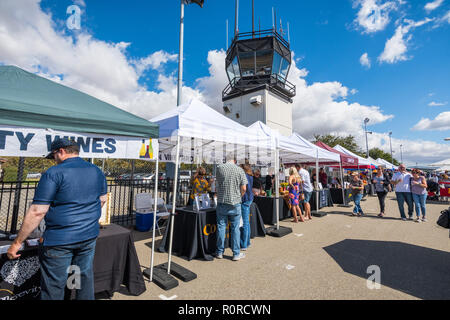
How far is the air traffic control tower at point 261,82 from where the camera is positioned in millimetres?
20781

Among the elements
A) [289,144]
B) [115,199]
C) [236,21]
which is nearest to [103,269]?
[289,144]

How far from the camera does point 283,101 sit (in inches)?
898

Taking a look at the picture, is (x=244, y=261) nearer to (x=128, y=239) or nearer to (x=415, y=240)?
(x=128, y=239)

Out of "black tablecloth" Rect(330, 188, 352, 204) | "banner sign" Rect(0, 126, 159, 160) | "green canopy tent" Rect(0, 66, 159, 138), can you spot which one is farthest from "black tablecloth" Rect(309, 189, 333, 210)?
"green canopy tent" Rect(0, 66, 159, 138)

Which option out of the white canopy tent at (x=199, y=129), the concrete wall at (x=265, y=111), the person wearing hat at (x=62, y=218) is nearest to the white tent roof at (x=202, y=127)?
the white canopy tent at (x=199, y=129)

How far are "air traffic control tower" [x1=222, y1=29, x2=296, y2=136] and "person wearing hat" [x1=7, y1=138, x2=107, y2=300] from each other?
63.3ft

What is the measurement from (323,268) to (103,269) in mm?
3316

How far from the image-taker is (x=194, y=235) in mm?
3879

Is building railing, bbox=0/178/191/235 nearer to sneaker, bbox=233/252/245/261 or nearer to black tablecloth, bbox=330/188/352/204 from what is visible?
sneaker, bbox=233/252/245/261

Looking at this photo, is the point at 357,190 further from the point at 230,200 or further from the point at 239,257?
the point at 230,200

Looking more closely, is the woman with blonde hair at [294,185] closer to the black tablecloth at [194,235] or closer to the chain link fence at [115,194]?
the black tablecloth at [194,235]

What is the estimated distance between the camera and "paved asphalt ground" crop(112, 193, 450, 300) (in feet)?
9.14
